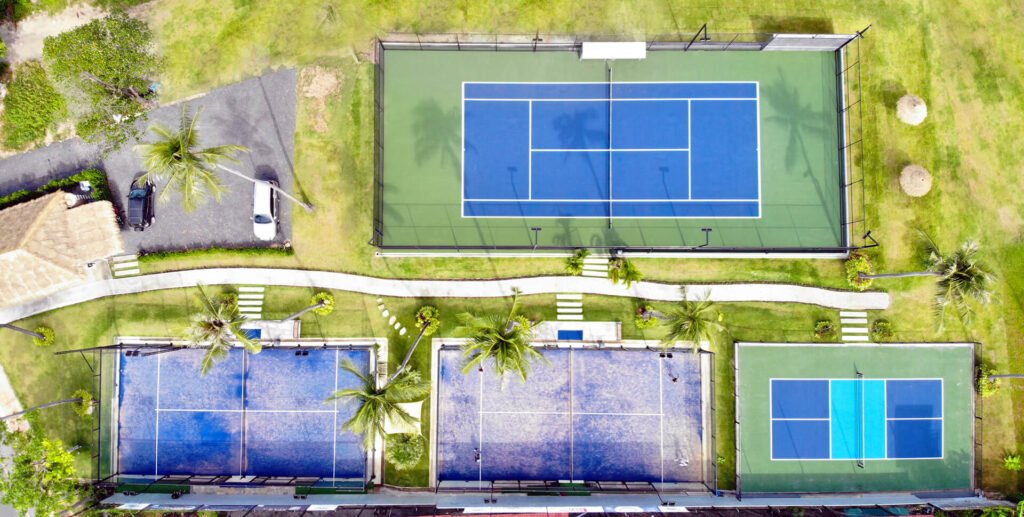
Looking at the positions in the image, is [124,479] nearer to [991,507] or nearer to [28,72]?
[28,72]

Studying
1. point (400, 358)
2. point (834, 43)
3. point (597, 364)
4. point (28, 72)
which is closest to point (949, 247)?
point (834, 43)

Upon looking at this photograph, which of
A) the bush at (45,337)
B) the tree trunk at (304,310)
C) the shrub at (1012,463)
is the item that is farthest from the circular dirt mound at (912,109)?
the bush at (45,337)

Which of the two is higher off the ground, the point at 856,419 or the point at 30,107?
the point at 30,107

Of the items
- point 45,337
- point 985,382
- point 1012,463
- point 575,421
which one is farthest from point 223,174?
point 1012,463

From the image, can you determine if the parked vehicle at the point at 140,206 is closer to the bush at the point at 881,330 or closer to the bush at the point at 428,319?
the bush at the point at 428,319

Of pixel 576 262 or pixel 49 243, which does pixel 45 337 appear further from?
pixel 576 262
